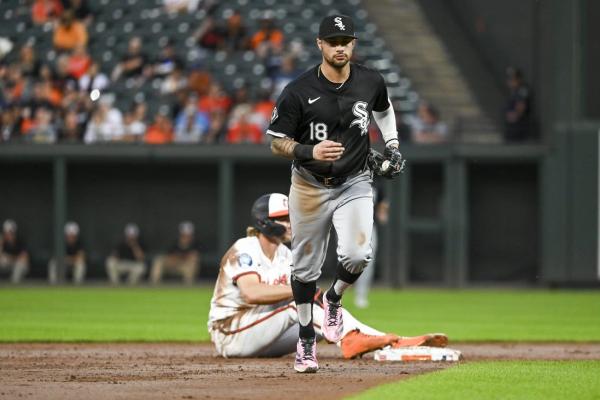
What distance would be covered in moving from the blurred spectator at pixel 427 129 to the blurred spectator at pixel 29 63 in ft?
22.6

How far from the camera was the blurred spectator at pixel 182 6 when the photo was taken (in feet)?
78.7

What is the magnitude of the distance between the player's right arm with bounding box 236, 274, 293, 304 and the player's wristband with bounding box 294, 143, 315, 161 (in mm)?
1424

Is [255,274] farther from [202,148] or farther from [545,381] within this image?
[202,148]

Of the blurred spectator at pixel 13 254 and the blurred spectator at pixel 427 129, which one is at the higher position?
the blurred spectator at pixel 427 129

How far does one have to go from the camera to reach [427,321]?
13.9 meters

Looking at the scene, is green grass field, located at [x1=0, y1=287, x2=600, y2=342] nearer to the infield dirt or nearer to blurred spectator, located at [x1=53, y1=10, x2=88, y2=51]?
the infield dirt

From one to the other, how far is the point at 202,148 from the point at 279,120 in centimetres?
1449

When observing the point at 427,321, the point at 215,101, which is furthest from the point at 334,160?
the point at 215,101

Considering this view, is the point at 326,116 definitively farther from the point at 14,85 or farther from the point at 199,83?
the point at 14,85

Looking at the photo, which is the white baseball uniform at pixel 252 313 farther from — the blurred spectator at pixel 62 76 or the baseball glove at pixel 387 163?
the blurred spectator at pixel 62 76

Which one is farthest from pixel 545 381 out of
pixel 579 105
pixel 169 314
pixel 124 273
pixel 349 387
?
pixel 124 273

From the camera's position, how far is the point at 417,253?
22938 millimetres

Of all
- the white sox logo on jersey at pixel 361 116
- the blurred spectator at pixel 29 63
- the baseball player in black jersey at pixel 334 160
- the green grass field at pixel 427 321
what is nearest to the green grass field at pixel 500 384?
the green grass field at pixel 427 321

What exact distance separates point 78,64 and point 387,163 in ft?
51.4
